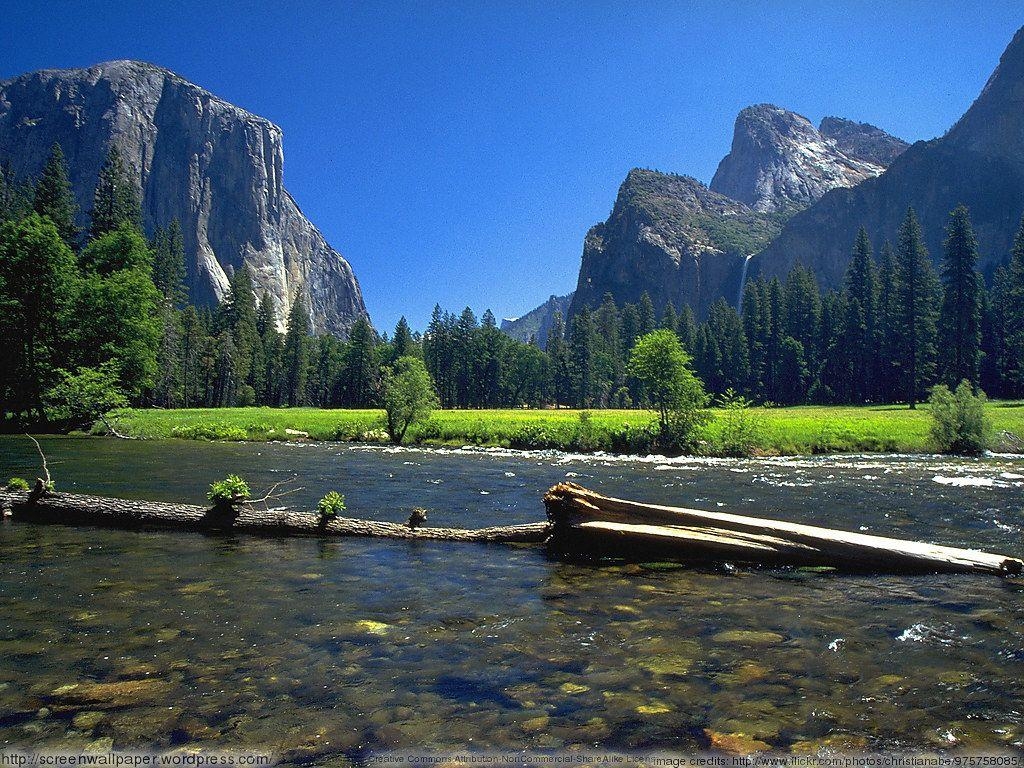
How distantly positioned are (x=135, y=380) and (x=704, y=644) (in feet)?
186

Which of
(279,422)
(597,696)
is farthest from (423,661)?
(279,422)

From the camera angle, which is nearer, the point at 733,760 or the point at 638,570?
the point at 733,760

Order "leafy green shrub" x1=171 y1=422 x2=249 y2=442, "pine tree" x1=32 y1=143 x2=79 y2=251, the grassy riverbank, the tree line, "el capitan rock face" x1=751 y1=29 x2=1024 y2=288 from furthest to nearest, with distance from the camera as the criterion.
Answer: "el capitan rock face" x1=751 y1=29 x2=1024 y2=288, "pine tree" x1=32 y1=143 x2=79 y2=251, "leafy green shrub" x1=171 y1=422 x2=249 y2=442, the tree line, the grassy riverbank

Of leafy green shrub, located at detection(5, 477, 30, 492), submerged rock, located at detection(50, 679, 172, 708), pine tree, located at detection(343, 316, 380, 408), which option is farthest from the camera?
pine tree, located at detection(343, 316, 380, 408)

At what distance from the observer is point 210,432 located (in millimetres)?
46219

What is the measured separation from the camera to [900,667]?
19.7 feet

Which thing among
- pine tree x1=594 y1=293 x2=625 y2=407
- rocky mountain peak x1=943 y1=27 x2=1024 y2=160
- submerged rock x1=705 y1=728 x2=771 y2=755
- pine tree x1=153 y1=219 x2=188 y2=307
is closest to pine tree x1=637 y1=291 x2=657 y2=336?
pine tree x1=594 y1=293 x2=625 y2=407

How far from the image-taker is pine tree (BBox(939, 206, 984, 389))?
72.1 metres

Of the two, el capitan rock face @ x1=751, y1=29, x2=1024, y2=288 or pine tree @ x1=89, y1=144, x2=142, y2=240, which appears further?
el capitan rock face @ x1=751, y1=29, x2=1024, y2=288

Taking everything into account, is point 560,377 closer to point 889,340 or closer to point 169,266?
point 889,340

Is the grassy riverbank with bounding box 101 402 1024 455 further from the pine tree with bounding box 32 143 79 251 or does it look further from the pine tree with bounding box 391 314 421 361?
the pine tree with bounding box 391 314 421 361

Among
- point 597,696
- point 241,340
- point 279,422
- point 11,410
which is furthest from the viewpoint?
point 241,340

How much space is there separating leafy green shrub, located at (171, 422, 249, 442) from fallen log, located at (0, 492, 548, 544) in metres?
34.1

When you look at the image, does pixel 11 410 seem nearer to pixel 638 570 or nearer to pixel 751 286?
pixel 638 570
